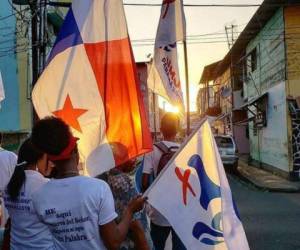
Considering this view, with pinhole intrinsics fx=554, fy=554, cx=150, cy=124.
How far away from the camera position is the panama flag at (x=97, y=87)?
3.88m

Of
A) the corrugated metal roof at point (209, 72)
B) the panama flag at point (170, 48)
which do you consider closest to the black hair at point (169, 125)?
the panama flag at point (170, 48)

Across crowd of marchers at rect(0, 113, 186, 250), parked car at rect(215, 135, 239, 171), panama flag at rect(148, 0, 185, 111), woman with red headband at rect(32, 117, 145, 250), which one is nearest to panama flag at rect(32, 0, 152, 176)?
crowd of marchers at rect(0, 113, 186, 250)

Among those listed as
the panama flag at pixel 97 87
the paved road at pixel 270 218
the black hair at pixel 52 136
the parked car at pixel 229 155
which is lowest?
the paved road at pixel 270 218

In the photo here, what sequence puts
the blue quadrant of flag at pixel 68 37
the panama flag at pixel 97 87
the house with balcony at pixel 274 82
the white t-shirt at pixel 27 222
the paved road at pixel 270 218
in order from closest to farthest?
1. the white t-shirt at pixel 27 222
2. the panama flag at pixel 97 87
3. the blue quadrant of flag at pixel 68 37
4. the paved road at pixel 270 218
5. the house with balcony at pixel 274 82

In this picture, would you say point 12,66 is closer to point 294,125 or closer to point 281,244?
point 294,125

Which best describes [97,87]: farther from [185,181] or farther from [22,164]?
[185,181]

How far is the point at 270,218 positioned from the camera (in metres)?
11.2

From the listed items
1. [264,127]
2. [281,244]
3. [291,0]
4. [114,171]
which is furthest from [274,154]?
[114,171]

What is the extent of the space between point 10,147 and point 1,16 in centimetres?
389

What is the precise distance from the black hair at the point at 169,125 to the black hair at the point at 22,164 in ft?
5.26

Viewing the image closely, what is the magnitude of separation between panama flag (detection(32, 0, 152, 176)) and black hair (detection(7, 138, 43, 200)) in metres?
0.29

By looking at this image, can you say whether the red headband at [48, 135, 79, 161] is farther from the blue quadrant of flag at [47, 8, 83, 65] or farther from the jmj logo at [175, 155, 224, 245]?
the blue quadrant of flag at [47, 8, 83, 65]

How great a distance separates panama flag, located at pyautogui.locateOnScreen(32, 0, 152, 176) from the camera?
12.7 feet

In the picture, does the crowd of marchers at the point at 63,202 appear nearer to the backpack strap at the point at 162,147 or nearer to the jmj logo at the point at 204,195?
the jmj logo at the point at 204,195
